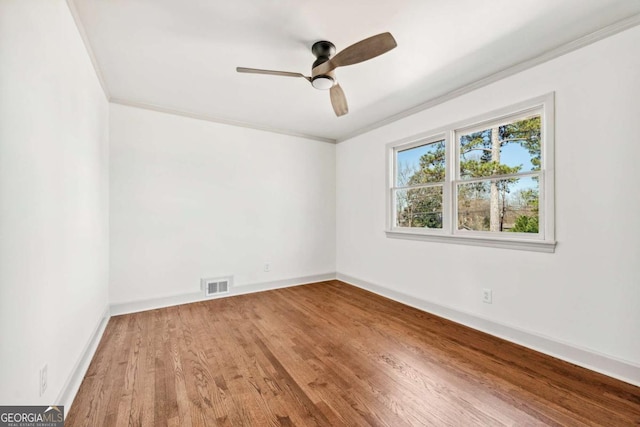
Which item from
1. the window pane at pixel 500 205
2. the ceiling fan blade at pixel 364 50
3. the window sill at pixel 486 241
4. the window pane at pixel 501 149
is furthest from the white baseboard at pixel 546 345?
the ceiling fan blade at pixel 364 50

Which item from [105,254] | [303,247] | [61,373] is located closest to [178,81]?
[105,254]

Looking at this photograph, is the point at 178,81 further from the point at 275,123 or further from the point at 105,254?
the point at 105,254

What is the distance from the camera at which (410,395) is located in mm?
1766

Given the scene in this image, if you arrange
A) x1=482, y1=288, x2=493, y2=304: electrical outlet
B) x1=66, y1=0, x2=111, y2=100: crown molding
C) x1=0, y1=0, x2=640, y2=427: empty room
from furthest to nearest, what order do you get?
x1=482, y1=288, x2=493, y2=304: electrical outlet
x1=66, y1=0, x2=111, y2=100: crown molding
x1=0, y1=0, x2=640, y2=427: empty room

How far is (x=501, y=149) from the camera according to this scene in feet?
8.87

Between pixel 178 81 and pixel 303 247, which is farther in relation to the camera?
pixel 303 247

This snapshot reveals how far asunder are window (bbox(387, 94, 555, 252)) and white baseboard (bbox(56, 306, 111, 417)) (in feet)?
11.2

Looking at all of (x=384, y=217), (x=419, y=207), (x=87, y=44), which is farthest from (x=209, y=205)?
(x=419, y=207)

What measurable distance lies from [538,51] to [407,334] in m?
2.77

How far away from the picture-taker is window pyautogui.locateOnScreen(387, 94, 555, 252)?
7.82 feet

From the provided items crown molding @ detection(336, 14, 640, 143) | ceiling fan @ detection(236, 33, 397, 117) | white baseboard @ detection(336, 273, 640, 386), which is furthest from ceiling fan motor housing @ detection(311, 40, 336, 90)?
white baseboard @ detection(336, 273, 640, 386)

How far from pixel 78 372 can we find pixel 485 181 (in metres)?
3.86

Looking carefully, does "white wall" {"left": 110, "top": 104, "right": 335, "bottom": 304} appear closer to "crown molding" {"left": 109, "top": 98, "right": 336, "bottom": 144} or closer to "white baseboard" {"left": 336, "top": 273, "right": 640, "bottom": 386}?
"crown molding" {"left": 109, "top": 98, "right": 336, "bottom": 144}

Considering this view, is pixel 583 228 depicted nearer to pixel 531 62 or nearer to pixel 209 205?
pixel 531 62
